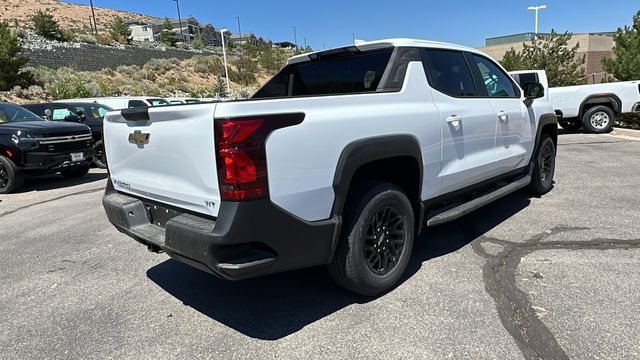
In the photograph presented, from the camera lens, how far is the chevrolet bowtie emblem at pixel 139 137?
10.1 feet

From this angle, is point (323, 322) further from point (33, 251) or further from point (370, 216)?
point (33, 251)

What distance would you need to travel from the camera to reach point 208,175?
257cm

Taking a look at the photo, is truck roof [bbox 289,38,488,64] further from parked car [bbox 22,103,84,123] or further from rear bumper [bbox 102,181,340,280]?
parked car [bbox 22,103,84,123]

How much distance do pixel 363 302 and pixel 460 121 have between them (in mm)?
1840

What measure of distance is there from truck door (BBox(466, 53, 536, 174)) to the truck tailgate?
312 centimetres

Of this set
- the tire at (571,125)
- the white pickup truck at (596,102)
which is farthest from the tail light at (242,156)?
the tire at (571,125)

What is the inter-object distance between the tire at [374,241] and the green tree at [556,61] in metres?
18.3

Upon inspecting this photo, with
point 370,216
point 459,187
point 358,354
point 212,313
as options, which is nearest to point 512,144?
point 459,187

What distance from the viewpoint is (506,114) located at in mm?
4746

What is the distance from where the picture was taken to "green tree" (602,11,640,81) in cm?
1396

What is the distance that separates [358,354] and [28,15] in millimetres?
91915

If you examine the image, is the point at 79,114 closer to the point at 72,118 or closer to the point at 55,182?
the point at 72,118

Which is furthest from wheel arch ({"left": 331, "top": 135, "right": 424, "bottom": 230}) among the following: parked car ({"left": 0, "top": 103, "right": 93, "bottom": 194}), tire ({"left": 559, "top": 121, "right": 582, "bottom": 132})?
tire ({"left": 559, "top": 121, "right": 582, "bottom": 132})

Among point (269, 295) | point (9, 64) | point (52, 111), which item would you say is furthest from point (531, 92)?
point (9, 64)
